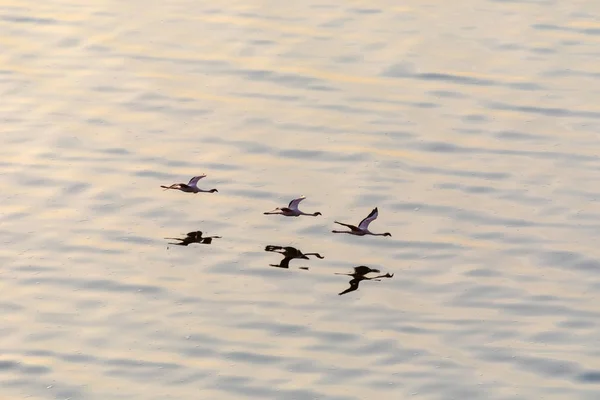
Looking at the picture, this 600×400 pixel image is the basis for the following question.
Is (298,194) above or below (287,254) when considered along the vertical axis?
above

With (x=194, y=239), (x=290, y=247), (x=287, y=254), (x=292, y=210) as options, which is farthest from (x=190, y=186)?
(x=287, y=254)

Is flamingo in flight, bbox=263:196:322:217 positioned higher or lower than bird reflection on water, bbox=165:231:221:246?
higher

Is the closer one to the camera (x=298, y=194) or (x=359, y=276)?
(x=359, y=276)

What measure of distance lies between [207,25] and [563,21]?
34.4 feet

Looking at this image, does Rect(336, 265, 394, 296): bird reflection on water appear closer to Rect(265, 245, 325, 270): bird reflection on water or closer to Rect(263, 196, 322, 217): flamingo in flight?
Rect(265, 245, 325, 270): bird reflection on water

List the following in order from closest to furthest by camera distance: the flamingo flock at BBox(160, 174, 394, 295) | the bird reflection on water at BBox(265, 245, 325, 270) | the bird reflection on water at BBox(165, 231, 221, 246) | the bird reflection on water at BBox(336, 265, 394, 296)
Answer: the bird reflection on water at BBox(336, 265, 394, 296) → the flamingo flock at BBox(160, 174, 394, 295) → the bird reflection on water at BBox(265, 245, 325, 270) → the bird reflection on water at BBox(165, 231, 221, 246)

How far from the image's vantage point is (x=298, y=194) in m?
39.3

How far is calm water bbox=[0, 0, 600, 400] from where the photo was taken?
32.6m

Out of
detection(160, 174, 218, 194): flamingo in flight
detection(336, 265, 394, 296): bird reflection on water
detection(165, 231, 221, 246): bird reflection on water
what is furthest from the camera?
detection(160, 174, 218, 194): flamingo in flight

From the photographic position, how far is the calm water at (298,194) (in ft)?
107

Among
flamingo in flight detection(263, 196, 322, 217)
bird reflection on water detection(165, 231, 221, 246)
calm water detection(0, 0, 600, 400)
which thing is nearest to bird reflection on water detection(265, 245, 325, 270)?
calm water detection(0, 0, 600, 400)

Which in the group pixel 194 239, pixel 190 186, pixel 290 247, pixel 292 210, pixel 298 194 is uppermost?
pixel 190 186

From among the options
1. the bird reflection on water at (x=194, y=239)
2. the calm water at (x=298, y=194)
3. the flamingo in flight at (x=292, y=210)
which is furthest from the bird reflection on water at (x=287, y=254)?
the bird reflection on water at (x=194, y=239)

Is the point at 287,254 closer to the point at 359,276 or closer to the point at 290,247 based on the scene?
the point at 290,247
